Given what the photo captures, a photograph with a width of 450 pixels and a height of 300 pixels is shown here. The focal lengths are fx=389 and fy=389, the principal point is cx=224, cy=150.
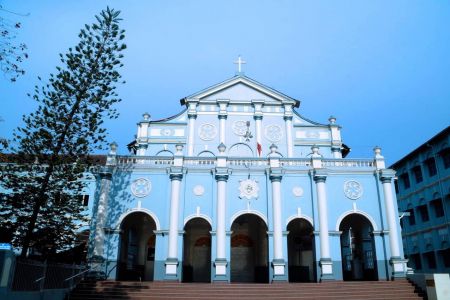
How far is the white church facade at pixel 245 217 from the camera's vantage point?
17.5 m

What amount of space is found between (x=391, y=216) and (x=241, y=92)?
36.4ft

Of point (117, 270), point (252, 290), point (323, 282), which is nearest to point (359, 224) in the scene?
point (323, 282)

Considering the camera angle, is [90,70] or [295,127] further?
[295,127]

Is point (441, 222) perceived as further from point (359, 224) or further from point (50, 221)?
point (50, 221)

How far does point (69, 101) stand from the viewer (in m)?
15.2

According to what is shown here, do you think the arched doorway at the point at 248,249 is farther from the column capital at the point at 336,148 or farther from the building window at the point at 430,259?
the building window at the point at 430,259

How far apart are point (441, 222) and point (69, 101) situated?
22662 millimetres

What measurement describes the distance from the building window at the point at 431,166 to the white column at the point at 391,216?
8.89m

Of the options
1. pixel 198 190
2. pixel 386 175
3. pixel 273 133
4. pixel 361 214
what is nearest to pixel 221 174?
pixel 198 190

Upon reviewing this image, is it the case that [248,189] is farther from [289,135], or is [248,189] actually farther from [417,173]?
[417,173]

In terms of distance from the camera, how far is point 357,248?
21125mm

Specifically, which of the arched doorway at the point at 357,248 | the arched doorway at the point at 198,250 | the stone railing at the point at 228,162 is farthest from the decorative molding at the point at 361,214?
the arched doorway at the point at 198,250

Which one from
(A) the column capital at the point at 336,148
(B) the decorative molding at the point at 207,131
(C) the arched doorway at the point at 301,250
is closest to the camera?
(C) the arched doorway at the point at 301,250

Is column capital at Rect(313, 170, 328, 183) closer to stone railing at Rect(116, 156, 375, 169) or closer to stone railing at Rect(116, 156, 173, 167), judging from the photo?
stone railing at Rect(116, 156, 375, 169)
